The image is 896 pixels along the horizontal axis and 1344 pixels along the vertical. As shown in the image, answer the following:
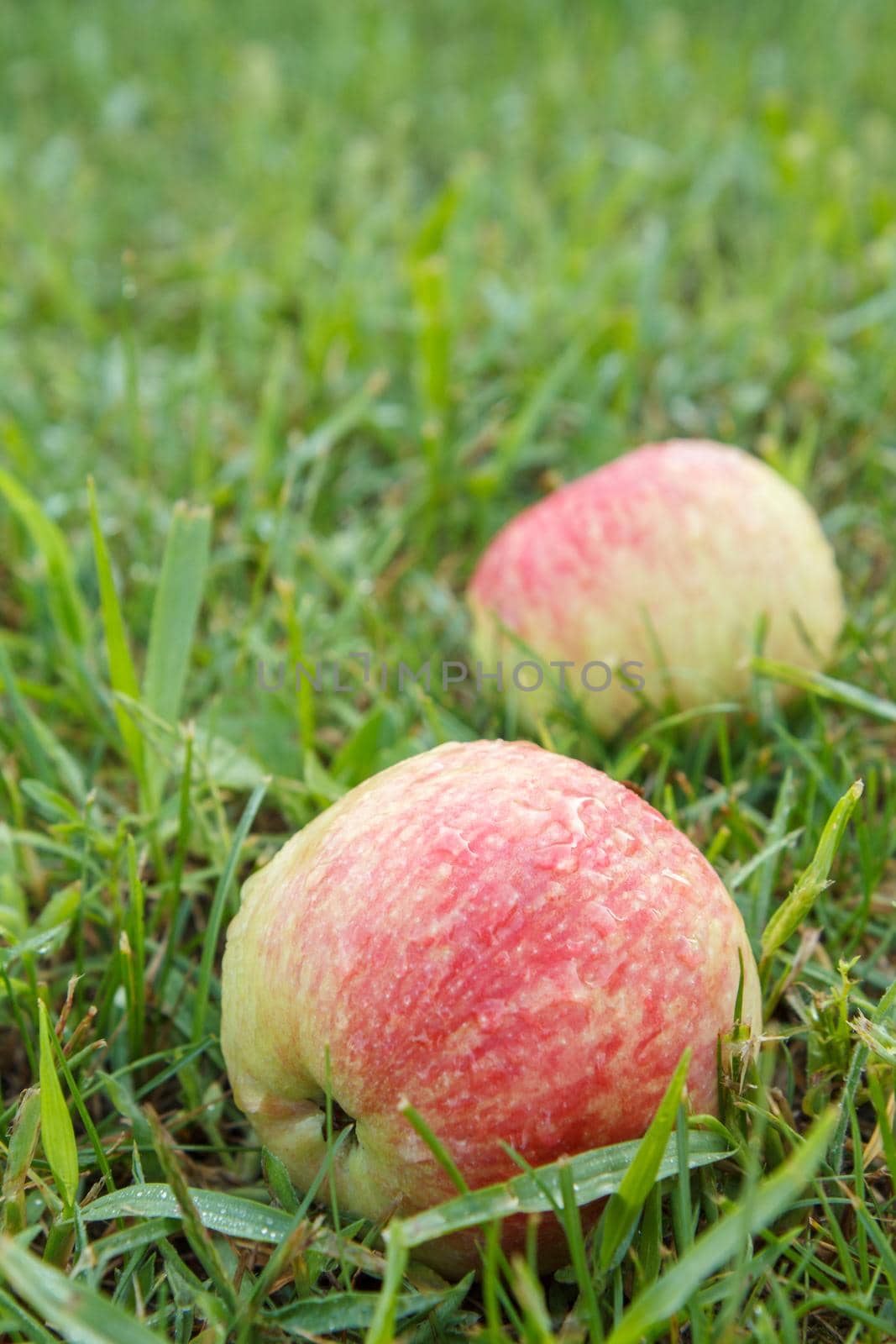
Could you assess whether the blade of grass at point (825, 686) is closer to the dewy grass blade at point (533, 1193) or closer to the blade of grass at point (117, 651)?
the dewy grass blade at point (533, 1193)

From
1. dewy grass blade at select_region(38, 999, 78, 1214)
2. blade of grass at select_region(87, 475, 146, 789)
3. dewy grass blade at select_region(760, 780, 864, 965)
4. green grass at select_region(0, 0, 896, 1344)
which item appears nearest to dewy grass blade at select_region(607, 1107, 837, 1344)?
green grass at select_region(0, 0, 896, 1344)

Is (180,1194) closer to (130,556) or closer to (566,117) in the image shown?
(130,556)

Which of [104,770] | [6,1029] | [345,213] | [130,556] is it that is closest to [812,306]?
[345,213]

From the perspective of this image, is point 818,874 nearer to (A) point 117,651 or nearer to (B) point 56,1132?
(B) point 56,1132

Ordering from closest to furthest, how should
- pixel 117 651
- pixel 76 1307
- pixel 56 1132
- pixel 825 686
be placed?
1. pixel 76 1307
2. pixel 56 1132
3. pixel 117 651
4. pixel 825 686

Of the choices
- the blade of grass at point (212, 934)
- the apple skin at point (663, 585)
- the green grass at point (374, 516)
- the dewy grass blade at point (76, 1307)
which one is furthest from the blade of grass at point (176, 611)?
the dewy grass blade at point (76, 1307)

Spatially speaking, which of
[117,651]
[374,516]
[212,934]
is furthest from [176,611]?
[374,516]

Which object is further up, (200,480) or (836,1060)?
(200,480)
